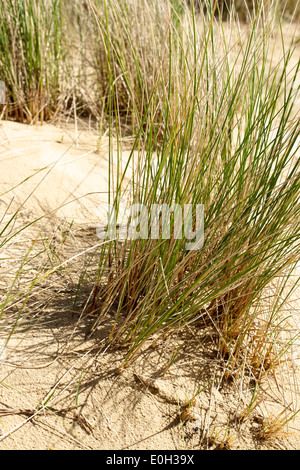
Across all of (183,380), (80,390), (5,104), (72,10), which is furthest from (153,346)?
(72,10)

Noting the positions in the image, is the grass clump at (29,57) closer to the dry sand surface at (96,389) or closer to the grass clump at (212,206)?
the dry sand surface at (96,389)

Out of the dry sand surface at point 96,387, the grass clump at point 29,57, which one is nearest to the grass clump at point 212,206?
the dry sand surface at point 96,387

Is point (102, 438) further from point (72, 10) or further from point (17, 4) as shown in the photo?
point (72, 10)

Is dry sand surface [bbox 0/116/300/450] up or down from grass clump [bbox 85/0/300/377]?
down

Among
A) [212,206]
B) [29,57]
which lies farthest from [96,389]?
[29,57]

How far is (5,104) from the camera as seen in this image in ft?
7.93

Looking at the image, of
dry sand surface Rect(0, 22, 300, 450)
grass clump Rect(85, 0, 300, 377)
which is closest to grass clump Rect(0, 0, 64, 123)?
dry sand surface Rect(0, 22, 300, 450)

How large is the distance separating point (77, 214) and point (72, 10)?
1.99 metres

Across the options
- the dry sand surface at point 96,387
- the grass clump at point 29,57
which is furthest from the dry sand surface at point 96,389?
the grass clump at point 29,57

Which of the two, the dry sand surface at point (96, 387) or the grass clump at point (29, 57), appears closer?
the dry sand surface at point (96, 387)

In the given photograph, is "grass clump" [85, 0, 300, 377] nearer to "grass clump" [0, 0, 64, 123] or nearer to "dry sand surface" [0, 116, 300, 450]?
"dry sand surface" [0, 116, 300, 450]

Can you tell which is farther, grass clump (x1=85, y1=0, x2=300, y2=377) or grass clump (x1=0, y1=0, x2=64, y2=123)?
grass clump (x1=0, y1=0, x2=64, y2=123)

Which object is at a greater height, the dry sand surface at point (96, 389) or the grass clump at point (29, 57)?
the grass clump at point (29, 57)

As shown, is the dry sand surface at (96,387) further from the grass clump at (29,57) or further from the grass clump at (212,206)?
the grass clump at (29,57)
